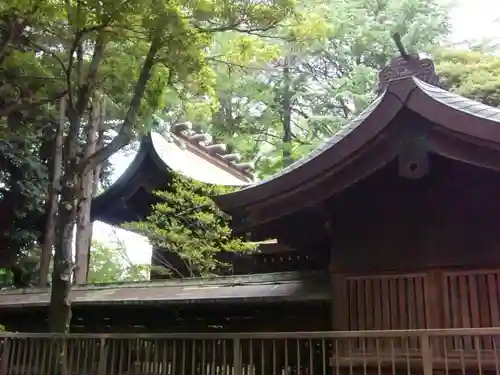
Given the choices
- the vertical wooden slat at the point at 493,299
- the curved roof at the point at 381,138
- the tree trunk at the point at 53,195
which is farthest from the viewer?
the tree trunk at the point at 53,195

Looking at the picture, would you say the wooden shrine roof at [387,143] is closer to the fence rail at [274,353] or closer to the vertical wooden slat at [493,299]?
the vertical wooden slat at [493,299]

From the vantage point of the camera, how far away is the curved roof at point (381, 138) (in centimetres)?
493

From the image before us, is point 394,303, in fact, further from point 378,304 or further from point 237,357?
point 237,357

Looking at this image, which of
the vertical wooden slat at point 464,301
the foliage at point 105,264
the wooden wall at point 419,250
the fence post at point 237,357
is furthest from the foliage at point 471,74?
the fence post at point 237,357

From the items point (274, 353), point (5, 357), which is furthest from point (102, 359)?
point (274, 353)

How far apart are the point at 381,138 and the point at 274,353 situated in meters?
2.37

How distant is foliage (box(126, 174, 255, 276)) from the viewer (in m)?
10.1

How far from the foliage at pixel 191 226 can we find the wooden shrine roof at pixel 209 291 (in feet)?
4.65

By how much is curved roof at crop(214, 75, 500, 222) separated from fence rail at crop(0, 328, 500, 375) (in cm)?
146

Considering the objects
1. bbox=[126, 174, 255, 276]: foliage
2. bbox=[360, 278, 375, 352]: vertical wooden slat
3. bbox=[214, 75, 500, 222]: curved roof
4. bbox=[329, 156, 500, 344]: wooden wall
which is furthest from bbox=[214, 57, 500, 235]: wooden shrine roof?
bbox=[126, 174, 255, 276]: foliage

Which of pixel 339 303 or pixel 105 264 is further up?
pixel 105 264

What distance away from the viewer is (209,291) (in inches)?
299

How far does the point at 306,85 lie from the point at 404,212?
15.0 m

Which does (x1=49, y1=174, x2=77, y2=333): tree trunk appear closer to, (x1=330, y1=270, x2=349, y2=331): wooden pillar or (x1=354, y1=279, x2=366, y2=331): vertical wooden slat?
(x1=330, y1=270, x2=349, y2=331): wooden pillar
